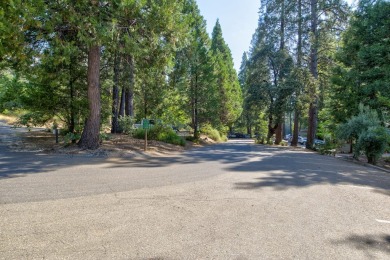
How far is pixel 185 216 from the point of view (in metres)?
4.04

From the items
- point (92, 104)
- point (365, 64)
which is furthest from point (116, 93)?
point (365, 64)

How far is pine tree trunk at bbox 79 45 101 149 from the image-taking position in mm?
10816

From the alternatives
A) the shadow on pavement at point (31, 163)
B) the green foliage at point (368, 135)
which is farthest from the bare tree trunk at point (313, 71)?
the shadow on pavement at point (31, 163)

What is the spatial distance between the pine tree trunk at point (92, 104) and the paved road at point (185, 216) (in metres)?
3.86

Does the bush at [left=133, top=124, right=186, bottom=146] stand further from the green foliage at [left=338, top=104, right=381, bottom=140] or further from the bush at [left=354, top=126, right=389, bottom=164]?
the bush at [left=354, top=126, right=389, bottom=164]

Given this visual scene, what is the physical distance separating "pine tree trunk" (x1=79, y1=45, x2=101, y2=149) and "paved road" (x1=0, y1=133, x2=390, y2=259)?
3.86 m

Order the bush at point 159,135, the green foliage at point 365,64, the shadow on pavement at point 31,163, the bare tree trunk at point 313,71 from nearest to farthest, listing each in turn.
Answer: the shadow on pavement at point 31,163
the green foliage at point 365,64
the bush at point 159,135
the bare tree trunk at point 313,71

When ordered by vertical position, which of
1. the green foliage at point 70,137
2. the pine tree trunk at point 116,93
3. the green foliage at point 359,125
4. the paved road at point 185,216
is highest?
the pine tree trunk at point 116,93

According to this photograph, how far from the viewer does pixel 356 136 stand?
12.3 m

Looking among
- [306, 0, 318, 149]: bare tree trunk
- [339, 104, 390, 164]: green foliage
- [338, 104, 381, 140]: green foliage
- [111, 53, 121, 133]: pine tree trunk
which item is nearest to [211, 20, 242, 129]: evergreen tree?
[306, 0, 318, 149]: bare tree trunk

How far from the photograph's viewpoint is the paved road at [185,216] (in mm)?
3020

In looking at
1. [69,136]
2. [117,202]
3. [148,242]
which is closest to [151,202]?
[117,202]

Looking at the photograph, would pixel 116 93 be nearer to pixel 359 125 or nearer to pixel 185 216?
pixel 359 125

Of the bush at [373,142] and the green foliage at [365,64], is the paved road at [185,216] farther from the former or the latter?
the green foliage at [365,64]
